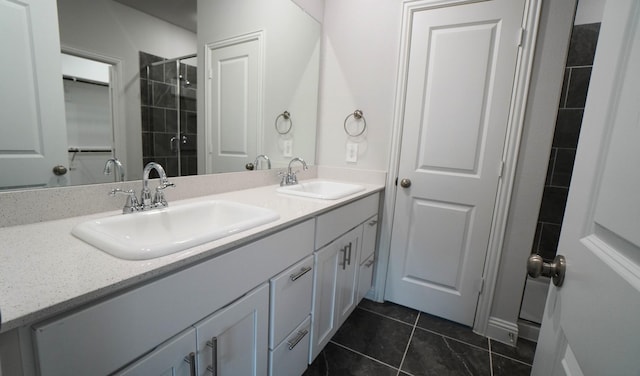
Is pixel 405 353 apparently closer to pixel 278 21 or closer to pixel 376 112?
pixel 376 112

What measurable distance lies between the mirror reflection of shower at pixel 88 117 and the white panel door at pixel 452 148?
62.3 inches

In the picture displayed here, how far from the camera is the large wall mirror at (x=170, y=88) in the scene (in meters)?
0.92

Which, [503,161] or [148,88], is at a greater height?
[148,88]

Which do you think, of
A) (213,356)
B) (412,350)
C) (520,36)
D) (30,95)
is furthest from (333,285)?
(520,36)

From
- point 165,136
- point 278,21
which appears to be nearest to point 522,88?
point 278,21

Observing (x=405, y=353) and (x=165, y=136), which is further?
(x=405, y=353)

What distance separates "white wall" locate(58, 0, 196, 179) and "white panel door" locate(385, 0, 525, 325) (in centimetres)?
139

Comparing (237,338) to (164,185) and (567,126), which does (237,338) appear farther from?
(567,126)

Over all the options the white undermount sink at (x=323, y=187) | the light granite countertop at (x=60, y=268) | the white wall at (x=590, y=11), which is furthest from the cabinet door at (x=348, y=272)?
the white wall at (x=590, y=11)

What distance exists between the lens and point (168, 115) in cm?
121

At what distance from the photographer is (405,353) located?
1.59 metres

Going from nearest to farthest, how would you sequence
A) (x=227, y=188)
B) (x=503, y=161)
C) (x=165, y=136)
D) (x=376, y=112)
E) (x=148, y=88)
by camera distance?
(x=148, y=88), (x=165, y=136), (x=227, y=188), (x=503, y=161), (x=376, y=112)

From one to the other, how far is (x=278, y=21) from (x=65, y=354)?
189 cm

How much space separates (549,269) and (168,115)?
1.38m
